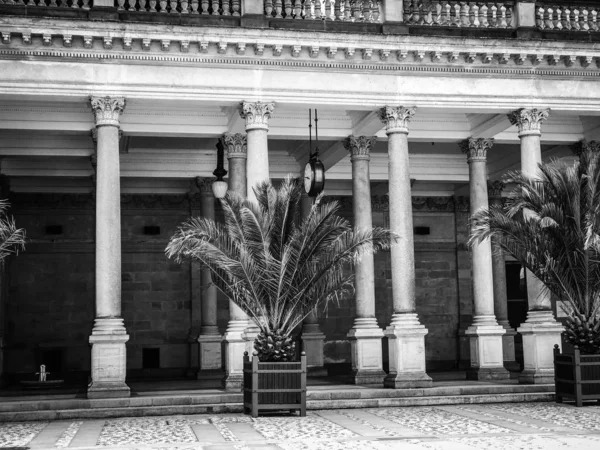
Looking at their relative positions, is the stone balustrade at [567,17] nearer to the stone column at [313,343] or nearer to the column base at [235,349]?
the column base at [235,349]

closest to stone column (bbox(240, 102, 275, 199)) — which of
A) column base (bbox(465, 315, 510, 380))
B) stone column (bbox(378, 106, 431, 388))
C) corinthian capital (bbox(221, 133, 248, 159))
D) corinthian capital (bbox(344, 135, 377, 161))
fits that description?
corinthian capital (bbox(221, 133, 248, 159))

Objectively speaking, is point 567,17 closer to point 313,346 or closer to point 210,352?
point 313,346

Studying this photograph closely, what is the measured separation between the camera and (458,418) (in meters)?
15.7

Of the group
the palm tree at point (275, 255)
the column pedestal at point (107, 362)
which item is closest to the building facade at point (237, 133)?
the column pedestal at point (107, 362)

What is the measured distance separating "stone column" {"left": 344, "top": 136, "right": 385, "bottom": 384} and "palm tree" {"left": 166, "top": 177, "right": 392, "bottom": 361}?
4.57 m

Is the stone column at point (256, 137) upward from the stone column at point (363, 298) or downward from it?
upward

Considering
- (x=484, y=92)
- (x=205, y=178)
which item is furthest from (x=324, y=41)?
(x=205, y=178)

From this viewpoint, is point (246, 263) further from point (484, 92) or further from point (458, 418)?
point (484, 92)

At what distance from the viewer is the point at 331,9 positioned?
20.4m

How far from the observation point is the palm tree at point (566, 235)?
17.8 m

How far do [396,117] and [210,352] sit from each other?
31.6 feet

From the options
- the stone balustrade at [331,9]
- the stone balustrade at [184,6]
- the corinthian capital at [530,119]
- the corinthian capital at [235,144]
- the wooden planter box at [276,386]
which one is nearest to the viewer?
the wooden planter box at [276,386]

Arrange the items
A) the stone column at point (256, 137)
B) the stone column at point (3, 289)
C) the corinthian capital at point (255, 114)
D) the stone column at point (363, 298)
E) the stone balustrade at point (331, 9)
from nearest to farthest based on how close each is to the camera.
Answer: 1. the stone column at point (256, 137)
2. the corinthian capital at point (255, 114)
3. the stone balustrade at point (331, 9)
4. the stone column at point (363, 298)
5. the stone column at point (3, 289)

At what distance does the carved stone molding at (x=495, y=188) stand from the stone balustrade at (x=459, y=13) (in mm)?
7803
